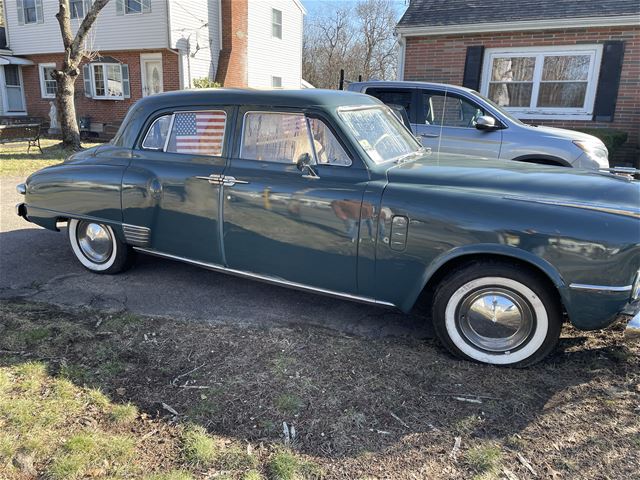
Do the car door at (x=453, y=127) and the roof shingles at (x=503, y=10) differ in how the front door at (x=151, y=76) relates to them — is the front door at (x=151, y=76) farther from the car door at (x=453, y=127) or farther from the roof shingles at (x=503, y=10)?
the car door at (x=453, y=127)

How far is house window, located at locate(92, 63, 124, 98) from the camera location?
19.3 metres

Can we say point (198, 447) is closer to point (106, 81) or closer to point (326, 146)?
point (326, 146)

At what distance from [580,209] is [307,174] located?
1813 millimetres

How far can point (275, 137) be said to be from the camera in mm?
3895

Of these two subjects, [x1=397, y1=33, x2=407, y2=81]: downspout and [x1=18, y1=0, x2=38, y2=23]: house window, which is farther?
[x1=18, y1=0, x2=38, y2=23]: house window

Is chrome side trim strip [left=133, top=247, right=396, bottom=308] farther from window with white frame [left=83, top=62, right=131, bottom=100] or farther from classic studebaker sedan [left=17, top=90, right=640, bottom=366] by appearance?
window with white frame [left=83, top=62, right=131, bottom=100]

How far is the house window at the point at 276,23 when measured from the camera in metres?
22.2

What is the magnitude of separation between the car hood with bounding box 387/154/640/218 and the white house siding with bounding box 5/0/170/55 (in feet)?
54.3

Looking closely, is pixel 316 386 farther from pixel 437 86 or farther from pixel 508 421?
pixel 437 86

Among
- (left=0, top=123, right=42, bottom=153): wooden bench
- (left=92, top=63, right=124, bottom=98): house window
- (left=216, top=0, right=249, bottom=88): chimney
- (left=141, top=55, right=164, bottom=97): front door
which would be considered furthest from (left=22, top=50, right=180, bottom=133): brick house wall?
(left=0, top=123, right=42, bottom=153): wooden bench

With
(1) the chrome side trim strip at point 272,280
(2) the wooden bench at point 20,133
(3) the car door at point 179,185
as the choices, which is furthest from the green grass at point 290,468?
(2) the wooden bench at point 20,133

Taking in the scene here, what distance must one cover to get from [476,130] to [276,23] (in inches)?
714

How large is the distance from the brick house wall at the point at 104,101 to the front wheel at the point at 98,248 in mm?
14070

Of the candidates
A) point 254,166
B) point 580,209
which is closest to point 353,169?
point 254,166
